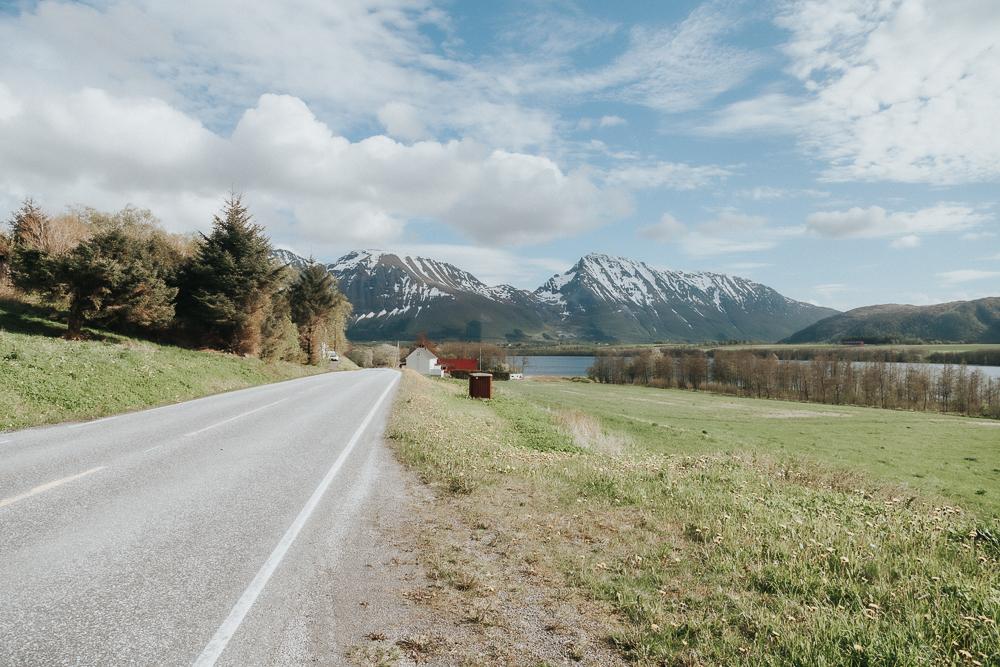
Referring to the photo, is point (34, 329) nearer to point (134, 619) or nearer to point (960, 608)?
point (134, 619)

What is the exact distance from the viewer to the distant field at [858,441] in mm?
24922

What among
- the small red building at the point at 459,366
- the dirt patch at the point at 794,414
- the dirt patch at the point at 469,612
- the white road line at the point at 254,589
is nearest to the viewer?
the white road line at the point at 254,589

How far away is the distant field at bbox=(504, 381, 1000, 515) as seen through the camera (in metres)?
24.9

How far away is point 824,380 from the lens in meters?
99.1

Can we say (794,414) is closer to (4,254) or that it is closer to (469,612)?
(469,612)

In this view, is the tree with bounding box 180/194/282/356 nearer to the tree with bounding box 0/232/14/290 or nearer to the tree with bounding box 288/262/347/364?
the tree with bounding box 0/232/14/290

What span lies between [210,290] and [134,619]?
36331 millimetres

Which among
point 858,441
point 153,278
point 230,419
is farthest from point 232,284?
point 858,441

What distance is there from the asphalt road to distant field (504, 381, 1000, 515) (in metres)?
18.6

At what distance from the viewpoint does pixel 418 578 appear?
543cm

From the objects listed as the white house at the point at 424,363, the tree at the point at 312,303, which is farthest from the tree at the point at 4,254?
the white house at the point at 424,363

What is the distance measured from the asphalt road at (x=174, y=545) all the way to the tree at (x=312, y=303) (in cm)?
4497

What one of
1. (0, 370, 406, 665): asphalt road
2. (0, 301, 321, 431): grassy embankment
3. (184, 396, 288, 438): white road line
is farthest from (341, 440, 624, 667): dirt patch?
(0, 301, 321, 431): grassy embankment

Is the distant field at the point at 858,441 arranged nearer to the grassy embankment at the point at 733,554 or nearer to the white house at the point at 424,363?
the grassy embankment at the point at 733,554
